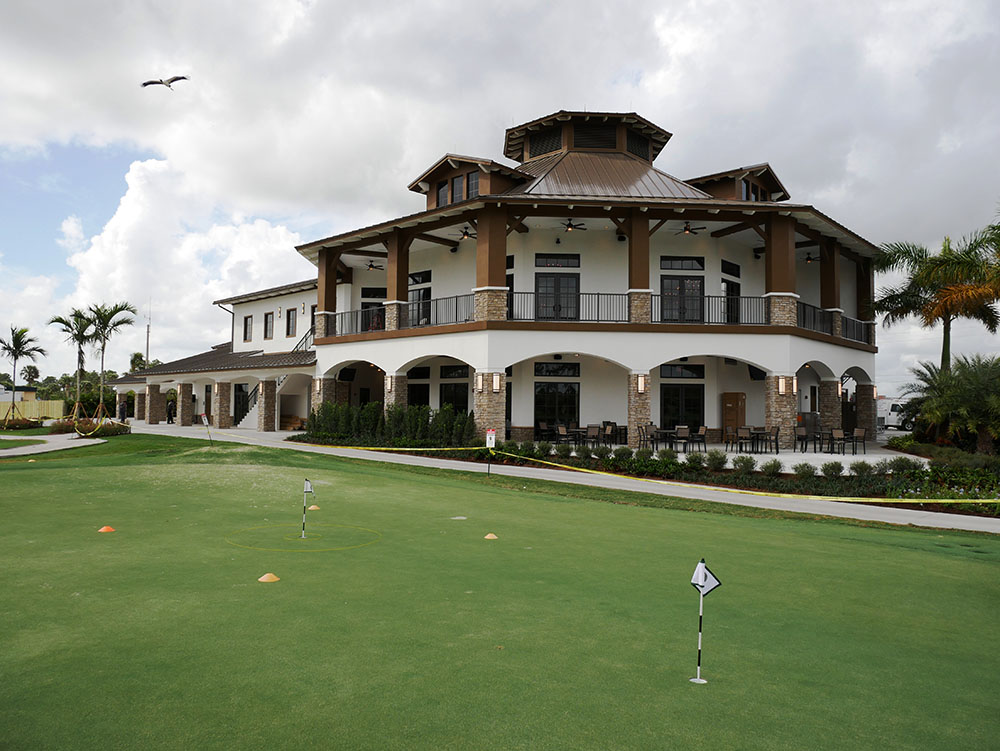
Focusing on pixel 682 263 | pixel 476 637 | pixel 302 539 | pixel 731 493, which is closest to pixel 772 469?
pixel 731 493

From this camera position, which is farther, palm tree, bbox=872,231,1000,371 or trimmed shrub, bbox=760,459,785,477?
palm tree, bbox=872,231,1000,371

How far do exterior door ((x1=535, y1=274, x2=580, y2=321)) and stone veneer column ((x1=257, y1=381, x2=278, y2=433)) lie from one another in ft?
49.1

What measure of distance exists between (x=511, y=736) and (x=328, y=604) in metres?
2.46

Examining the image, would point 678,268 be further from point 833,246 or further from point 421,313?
point 421,313

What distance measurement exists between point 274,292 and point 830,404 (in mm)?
28377

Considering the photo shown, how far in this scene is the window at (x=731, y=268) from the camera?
28261 millimetres

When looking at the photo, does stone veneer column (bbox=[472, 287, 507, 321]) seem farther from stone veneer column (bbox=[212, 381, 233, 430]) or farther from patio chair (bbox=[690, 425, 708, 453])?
stone veneer column (bbox=[212, 381, 233, 430])

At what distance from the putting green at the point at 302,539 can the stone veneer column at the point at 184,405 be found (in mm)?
33772

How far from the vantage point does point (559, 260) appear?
1072 inches

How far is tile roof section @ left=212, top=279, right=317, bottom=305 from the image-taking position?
3559cm

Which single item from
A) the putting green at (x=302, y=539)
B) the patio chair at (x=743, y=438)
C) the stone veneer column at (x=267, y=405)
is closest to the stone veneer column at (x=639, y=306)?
the patio chair at (x=743, y=438)

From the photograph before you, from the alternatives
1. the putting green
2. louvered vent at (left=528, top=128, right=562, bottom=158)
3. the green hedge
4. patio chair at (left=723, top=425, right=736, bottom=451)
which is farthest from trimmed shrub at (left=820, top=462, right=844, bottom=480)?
louvered vent at (left=528, top=128, right=562, bottom=158)

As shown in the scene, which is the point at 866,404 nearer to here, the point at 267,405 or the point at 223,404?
the point at 267,405

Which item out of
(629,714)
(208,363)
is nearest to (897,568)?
(629,714)
